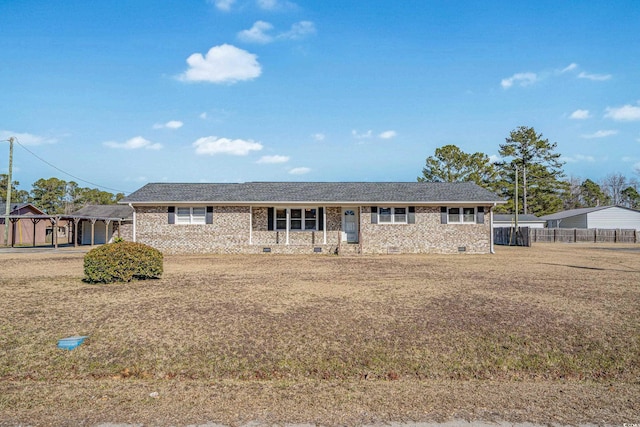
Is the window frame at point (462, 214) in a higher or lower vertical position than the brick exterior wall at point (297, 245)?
higher

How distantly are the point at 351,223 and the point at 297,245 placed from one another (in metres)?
3.44

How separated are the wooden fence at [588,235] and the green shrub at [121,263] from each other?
3405 cm

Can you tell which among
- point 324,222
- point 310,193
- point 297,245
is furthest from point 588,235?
point 297,245

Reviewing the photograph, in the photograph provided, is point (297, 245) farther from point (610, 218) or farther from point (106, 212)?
point (610, 218)

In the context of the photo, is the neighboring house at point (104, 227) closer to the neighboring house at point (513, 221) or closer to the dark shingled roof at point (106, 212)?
the dark shingled roof at point (106, 212)

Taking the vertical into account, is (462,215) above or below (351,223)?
above

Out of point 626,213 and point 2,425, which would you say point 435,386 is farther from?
point 626,213

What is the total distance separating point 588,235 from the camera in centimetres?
3519

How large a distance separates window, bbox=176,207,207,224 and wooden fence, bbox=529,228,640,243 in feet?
95.4

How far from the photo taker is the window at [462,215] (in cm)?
2088

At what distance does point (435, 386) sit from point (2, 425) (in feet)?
13.7

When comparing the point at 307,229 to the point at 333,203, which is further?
the point at 307,229

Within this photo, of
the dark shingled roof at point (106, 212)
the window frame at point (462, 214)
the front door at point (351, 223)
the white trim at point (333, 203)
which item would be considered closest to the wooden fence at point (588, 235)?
the window frame at point (462, 214)

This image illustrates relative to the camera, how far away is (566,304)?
294 inches
